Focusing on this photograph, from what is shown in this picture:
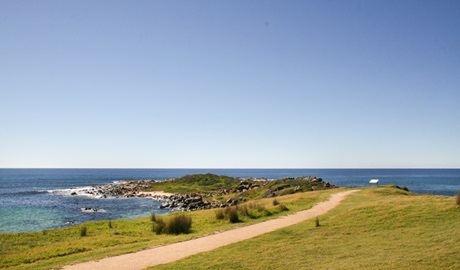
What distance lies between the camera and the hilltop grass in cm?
1738

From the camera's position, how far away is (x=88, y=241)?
22422 millimetres

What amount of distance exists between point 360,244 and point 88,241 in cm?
1692

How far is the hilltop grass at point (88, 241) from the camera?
1738 centimetres

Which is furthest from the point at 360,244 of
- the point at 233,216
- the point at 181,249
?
the point at 233,216

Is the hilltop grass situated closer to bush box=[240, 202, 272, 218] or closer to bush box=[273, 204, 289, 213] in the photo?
bush box=[273, 204, 289, 213]

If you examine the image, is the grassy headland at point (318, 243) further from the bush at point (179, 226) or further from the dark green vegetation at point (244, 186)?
the dark green vegetation at point (244, 186)

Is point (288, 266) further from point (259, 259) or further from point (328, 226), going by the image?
point (328, 226)

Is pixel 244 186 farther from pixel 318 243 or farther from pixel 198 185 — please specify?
pixel 318 243

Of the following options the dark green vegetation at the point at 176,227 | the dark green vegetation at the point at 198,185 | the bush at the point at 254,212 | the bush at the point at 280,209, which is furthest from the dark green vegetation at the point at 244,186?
the dark green vegetation at the point at 176,227

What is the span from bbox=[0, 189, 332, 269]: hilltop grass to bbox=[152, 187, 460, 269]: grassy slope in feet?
17.2

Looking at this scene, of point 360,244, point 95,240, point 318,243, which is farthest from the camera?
point 95,240

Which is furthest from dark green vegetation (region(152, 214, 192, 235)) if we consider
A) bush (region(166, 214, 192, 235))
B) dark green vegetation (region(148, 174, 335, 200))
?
dark green vegetation (region(148, 174, 335, 200))

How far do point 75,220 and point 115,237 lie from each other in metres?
23.5

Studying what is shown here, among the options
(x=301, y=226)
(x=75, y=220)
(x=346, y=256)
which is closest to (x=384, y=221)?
(x=301, y=226)
